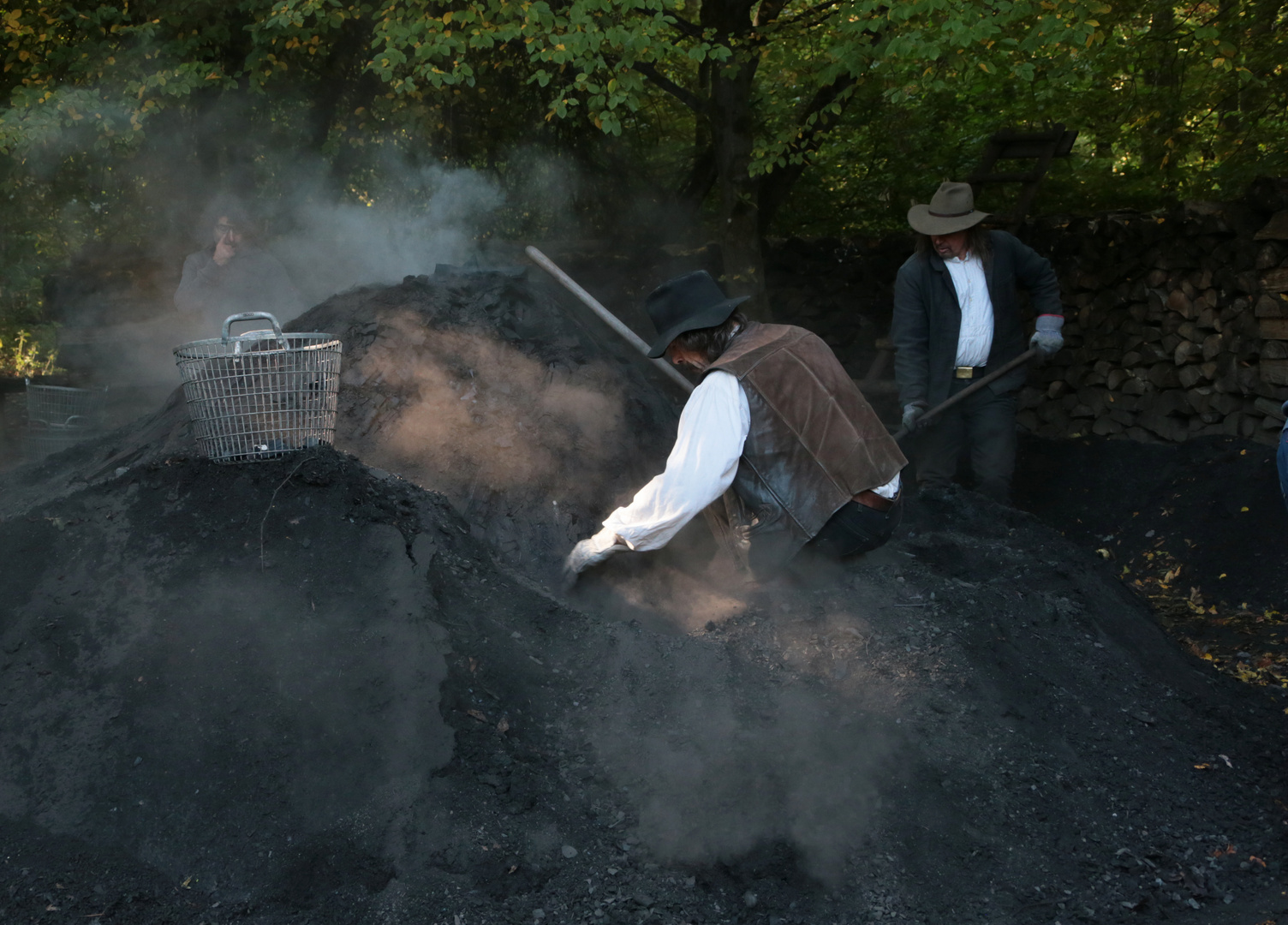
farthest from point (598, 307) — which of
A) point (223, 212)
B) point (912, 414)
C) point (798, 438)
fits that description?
point (223, 212)

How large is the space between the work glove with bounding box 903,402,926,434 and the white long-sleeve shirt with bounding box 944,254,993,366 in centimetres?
40

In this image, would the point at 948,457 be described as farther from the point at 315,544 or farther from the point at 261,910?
the point at 261,910

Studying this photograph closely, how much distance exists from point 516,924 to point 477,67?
710 cm

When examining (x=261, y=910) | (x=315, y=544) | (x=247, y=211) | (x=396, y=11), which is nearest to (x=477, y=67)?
(x=396, y=11)

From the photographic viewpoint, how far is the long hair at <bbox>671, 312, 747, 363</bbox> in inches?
149

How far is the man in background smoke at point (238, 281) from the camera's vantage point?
739 centimetres

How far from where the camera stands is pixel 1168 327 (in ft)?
21.9

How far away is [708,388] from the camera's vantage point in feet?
11.7

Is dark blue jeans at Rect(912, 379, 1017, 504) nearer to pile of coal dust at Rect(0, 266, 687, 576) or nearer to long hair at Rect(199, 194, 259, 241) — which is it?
pile of coal dust at Rect(0, 266, 687, 576)

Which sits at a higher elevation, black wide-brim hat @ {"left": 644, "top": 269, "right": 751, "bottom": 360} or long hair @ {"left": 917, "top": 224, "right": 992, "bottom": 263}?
black wide-brim hat @ {"left": 644, "top": 269, "right": 751, "bottom": 360}

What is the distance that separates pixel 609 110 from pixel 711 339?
3.24 m

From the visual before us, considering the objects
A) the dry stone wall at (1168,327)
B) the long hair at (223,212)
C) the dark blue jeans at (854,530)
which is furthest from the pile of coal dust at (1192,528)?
the long hair at (223,212)

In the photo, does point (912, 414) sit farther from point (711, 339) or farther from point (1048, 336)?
point (711, 339)

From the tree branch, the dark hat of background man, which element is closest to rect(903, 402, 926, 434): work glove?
the dark hat of background man
